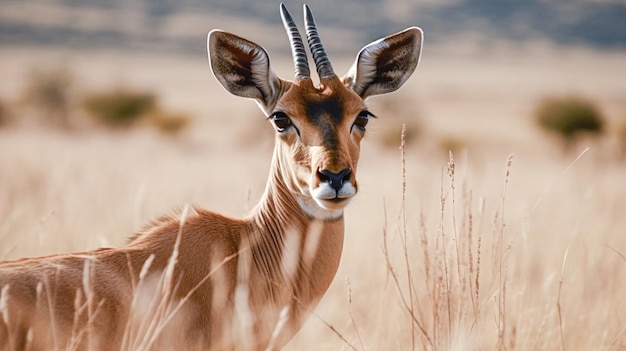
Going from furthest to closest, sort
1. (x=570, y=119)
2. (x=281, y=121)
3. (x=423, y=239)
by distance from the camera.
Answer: (x=570, y=119), (x=423, y=239), (x=281, y=121)

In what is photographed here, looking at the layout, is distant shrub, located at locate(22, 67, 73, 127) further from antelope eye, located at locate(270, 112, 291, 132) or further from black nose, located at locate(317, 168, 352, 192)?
black nose, located at locate(317, 168, 352, 192)

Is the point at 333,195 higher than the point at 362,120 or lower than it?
lower

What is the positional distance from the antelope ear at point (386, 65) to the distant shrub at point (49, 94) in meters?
41.9

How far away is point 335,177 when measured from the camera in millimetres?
5281

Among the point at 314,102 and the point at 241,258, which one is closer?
the point at 241,258

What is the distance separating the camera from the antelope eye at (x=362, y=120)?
242 inches

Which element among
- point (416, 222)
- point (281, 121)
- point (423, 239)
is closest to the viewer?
point (281, 121)

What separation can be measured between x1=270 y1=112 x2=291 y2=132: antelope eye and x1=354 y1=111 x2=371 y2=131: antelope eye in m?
0.57

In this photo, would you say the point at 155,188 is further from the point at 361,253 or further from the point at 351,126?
the point at 351,126

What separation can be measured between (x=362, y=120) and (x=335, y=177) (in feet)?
3.48

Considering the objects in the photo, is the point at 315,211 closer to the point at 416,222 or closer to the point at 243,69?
the point at 243,69

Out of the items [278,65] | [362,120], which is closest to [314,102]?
[362,120]

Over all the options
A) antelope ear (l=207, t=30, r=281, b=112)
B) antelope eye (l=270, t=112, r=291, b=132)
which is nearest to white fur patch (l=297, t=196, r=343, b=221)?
antelope eye (l=270, t=112, r=291, b=132)

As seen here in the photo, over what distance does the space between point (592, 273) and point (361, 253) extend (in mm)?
3363
